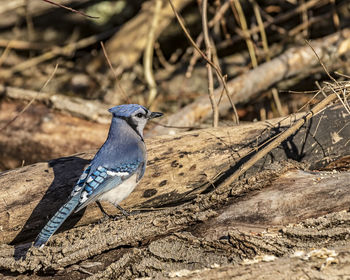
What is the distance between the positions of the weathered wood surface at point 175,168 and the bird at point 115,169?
0.52 ft

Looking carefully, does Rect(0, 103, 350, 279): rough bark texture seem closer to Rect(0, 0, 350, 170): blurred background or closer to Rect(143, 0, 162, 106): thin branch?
Rect(0, 0, 350, 170): blurred background

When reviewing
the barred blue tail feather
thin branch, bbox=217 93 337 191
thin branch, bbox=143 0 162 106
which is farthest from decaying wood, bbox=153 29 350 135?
the barred blue tail feather

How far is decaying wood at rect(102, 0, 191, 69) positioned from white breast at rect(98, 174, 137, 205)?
3.59m

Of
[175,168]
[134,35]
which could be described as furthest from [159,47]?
[175,168]

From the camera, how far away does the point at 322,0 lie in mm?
6207

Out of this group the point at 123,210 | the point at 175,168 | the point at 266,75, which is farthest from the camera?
the point at 266,75

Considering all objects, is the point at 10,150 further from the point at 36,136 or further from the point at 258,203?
the point at 258,203

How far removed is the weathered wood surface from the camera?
2.90 meters

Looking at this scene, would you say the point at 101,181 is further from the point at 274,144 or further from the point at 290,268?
→ the point at 290,268

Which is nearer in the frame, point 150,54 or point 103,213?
point 103,213

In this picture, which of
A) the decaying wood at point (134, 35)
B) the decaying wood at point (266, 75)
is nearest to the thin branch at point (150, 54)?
the decaying wood at point (134, 35)

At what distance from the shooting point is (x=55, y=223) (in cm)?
249

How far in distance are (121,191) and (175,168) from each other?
40 centimetres

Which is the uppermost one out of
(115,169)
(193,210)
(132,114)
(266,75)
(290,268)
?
(132,114)
